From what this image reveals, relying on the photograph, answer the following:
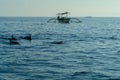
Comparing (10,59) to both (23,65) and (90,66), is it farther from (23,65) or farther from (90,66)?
(90,66)

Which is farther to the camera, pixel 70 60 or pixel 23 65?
pixel 70 60

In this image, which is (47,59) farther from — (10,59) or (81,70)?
(81,70)

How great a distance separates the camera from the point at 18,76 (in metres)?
34.8

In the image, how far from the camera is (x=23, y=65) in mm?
41625

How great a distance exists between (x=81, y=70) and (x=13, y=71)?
712 cm

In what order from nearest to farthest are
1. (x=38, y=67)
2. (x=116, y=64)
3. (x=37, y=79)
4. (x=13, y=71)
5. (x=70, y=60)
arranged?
1. (x=37, y=79)
2. (x=13, y=71)
3. (x=38, y=67)
4. (x=116, y=64)
5. (x=70, y=60)

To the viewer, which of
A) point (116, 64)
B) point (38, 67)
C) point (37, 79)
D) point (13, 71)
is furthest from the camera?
point (116, 64)

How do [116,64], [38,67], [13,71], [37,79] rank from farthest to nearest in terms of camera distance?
[116,64]
[38,67]
[13,71]
[37,79]

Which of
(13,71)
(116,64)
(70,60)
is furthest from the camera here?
(70,60)

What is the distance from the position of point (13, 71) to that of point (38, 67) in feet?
12.1

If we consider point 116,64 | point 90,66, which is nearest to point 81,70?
point 90,66

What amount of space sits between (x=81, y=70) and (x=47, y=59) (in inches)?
373

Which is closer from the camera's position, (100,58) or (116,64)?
(116,64)

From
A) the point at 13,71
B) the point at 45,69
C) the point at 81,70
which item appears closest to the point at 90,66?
the point at 81,70
